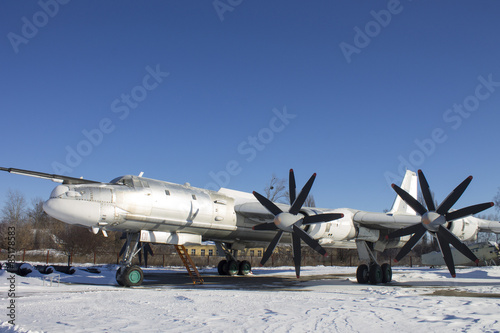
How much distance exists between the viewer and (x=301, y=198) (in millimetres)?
15484

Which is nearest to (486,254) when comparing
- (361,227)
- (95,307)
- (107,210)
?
(361,227)

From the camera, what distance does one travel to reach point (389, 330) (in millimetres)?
6484

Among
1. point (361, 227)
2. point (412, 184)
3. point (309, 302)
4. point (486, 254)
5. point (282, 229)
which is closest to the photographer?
point (309, 302)

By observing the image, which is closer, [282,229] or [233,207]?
[282,229]

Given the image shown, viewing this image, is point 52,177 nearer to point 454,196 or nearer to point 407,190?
point 454,196

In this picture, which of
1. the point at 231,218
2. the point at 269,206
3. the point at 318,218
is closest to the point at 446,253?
the point at 318,218

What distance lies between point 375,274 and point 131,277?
10530 mm

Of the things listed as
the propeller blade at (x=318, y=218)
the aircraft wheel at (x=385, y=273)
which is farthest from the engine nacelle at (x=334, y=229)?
the aircraft wheel at (x=385, y=273)

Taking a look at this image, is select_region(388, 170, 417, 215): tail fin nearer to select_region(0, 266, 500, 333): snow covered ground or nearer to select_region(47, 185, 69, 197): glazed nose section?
select_region(0, 266, 500, 333): snow covered ground

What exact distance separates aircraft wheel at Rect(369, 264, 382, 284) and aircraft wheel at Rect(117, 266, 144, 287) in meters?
10.1

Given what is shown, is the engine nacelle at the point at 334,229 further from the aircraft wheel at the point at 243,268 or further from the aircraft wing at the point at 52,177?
the aircraft wing at the point at 52,177

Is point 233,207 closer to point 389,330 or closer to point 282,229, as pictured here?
point 282,229

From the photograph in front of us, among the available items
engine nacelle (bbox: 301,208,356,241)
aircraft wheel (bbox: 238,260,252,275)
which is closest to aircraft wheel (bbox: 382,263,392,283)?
engine nacelle (bbox: 301,208,356,241)

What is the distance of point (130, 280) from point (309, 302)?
8061 mm
